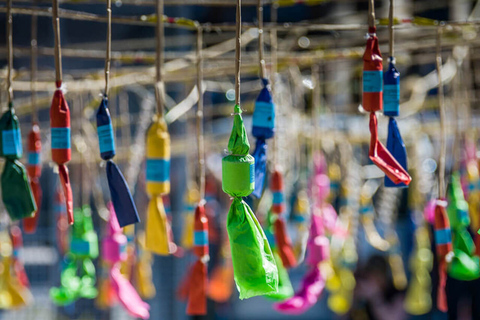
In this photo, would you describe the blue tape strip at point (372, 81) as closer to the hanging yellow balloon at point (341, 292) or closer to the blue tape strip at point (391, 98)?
the blue tape strip at point (391, 98)

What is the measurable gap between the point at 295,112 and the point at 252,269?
1.51 m

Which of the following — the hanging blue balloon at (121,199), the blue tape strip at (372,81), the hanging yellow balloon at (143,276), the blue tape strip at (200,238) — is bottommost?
the hanging yellow balloon at (143,276)

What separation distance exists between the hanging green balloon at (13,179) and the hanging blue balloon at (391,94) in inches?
22.1

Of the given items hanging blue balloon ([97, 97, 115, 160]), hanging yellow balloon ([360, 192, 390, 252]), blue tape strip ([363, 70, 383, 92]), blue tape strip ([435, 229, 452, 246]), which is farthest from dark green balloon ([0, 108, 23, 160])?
hanging yellow balloon ([360, 192, 390, 252])

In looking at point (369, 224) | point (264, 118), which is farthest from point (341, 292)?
point (264, 118)

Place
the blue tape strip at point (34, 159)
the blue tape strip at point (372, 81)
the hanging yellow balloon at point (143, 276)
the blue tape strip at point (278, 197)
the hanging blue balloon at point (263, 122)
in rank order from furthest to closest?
the hanging yellow balloon at point (143, 276)
the blue tape strip at point (278, 197)
the blue tape strip at point (34, 159)
the hanging blue balloon at point (263, 122)
the blue tape strip at point (372, 81)

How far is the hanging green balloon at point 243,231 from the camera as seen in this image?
812mm

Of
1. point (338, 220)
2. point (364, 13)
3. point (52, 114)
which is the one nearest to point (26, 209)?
point (52, 114)

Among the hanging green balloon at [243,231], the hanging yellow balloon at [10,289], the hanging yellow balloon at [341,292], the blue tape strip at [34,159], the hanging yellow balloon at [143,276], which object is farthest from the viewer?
the hanging yellow balloon at [341,292]

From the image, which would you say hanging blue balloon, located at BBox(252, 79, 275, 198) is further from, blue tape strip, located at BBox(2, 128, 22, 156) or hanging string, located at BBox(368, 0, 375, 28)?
blue tape strip, located at BBox(2, 128, 22, 156)

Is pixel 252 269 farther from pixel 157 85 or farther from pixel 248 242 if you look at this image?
pixel 157 85

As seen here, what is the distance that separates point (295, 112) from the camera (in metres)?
2.28

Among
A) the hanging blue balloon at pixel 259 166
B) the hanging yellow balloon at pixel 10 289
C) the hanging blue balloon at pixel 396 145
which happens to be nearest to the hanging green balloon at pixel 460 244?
the hanging blue balloon at pixel 396 145

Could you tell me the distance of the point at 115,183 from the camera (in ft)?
3.09
